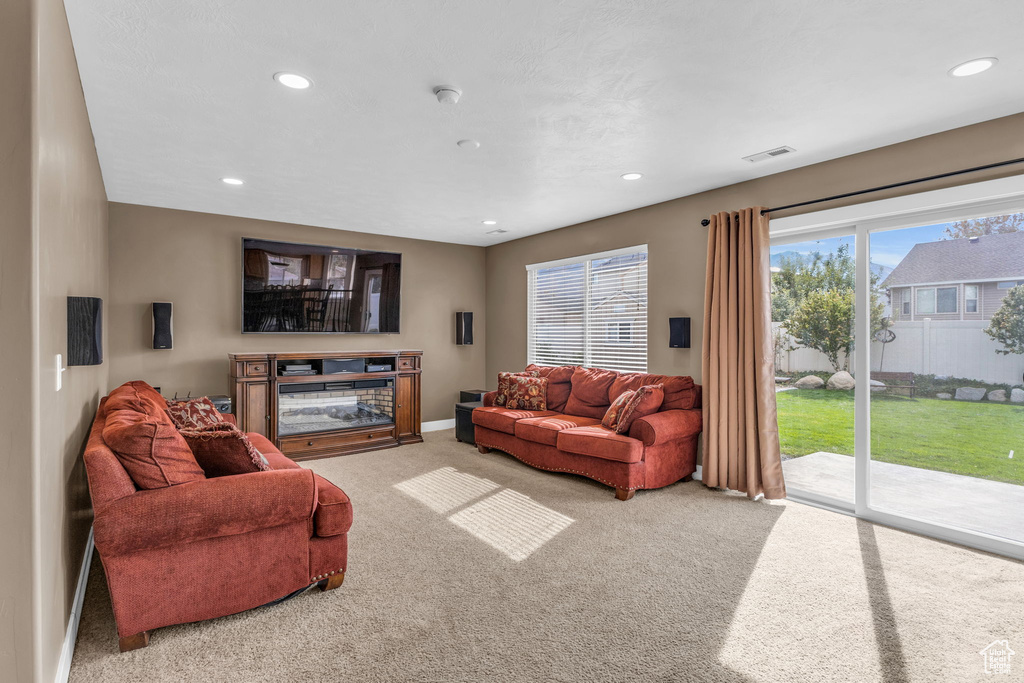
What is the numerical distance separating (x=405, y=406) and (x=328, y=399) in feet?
2.92

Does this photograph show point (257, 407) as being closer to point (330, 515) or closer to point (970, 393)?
point (330, 515)

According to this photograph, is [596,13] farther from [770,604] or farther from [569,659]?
[770,604]

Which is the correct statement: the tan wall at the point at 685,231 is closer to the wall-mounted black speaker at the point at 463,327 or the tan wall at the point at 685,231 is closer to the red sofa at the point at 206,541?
the wall-mounted black speaker at the point at 463,327

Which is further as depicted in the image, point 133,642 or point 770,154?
point 770,154

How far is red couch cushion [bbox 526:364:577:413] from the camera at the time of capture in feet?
18.3

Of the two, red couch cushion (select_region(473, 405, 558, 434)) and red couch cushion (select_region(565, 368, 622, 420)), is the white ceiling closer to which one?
red couch cushion (select_region(565, 368, 622, 420))

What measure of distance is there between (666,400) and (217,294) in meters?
4.71

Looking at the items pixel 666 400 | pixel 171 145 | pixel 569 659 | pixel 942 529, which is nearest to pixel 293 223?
pixel 171 145

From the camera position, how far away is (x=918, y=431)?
344 cm

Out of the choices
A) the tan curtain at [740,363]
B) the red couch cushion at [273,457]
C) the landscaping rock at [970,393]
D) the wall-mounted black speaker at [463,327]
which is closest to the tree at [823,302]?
the tan curtain at [740,363]

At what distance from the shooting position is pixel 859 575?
2754 mm

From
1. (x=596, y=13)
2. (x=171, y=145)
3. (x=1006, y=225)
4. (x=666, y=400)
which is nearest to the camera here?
(x=596, y=13)

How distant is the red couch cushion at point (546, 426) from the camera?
4.64 metres

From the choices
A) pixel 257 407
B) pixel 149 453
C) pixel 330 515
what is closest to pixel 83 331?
pixel 149 453
